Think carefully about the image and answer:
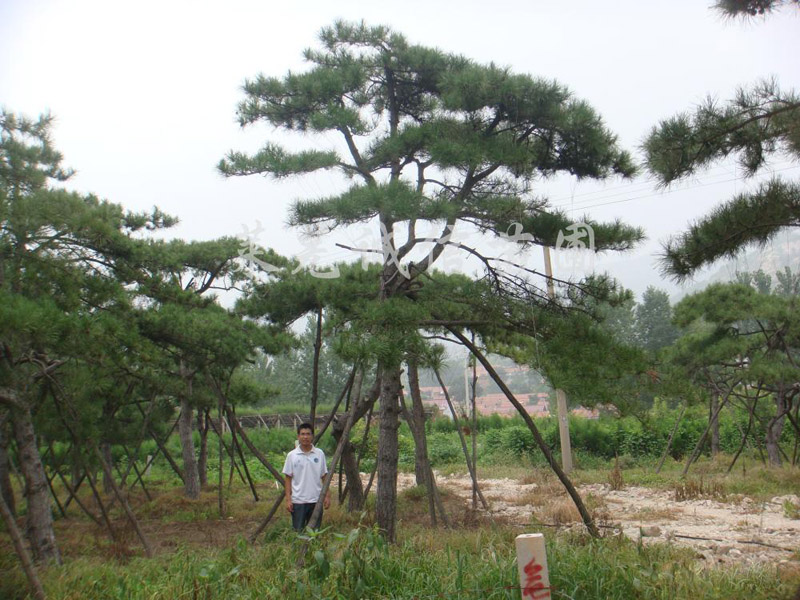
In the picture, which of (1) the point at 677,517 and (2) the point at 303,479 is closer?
(2) the point at 303,479

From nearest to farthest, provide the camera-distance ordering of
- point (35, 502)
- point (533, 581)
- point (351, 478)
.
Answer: point (533, 581) < point (35, 502) < point (351, 478)

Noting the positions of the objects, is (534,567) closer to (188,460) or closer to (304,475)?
(304,475)

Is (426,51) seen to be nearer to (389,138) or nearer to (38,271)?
(389,138)

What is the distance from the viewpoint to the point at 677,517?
7.02 metres

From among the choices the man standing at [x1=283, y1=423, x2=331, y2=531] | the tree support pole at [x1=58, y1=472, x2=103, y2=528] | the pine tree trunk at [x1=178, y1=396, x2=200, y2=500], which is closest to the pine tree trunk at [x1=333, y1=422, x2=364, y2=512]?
the man standing at [x1=283, y1=423, x2=331, y2=531]

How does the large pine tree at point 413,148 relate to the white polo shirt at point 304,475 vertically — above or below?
above

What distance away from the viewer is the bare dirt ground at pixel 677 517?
5000 millimetres

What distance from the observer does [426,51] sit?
6328 millimetres

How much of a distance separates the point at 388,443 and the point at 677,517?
3.14m

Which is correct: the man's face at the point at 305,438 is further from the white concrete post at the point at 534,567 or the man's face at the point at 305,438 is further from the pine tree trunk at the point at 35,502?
the white concrete post at the point at 534,567

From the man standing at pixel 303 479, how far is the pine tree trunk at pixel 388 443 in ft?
2.73

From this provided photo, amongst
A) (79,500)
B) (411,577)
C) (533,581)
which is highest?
(533,581)

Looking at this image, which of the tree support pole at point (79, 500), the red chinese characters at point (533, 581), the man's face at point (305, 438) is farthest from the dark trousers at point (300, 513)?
the red chinese characters at point (533, 581)

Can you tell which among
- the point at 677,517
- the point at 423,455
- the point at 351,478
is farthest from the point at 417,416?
the point at 677,517
